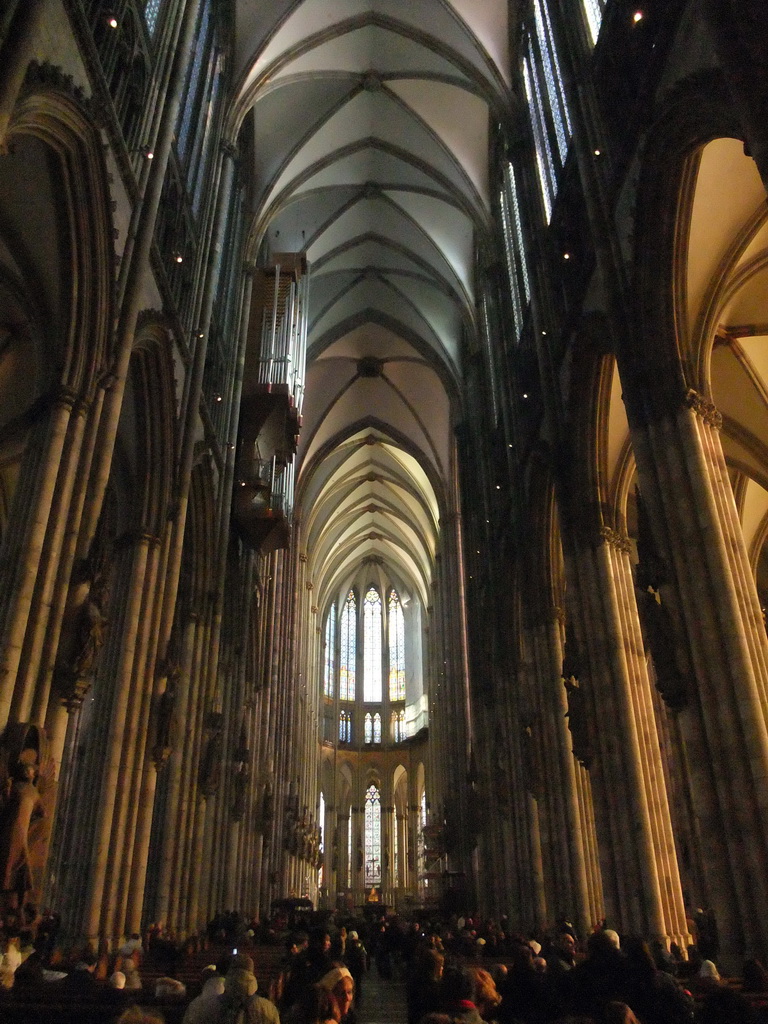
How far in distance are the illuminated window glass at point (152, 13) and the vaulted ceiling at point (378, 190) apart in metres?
5.41

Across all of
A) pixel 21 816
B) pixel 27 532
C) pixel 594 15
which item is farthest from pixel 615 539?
pixel 21 816

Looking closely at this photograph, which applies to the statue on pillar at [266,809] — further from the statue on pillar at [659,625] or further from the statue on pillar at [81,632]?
the statue on pillar at [659,625]

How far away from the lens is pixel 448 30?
19984 millimetres

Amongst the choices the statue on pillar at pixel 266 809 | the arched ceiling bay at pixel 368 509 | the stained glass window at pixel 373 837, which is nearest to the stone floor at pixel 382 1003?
the statue on pillar at pixel 266 809

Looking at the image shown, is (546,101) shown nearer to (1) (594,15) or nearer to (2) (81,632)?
(1) (594,15)

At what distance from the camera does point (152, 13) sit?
523 inches

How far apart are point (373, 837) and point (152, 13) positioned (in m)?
44.0

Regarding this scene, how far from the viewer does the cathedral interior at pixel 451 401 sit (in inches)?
347

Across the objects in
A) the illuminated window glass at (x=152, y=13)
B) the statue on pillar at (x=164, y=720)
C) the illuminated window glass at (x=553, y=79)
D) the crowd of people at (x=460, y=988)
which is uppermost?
the illuminated window glass at (x=553, y=79)

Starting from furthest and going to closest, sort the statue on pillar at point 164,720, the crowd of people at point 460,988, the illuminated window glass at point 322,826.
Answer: the illuminated window glass at point 322,826, the statue on pillar at point 164,720, the crowd of people at point 460,988

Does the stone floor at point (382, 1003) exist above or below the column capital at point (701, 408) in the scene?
below

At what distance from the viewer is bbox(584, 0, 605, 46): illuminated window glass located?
13.2 meters

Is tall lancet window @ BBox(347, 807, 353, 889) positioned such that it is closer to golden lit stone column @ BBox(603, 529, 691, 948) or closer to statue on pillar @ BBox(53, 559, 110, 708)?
golden lit stone column @ BBox(603, 529, 691, 948)

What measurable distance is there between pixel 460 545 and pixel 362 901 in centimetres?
2381
